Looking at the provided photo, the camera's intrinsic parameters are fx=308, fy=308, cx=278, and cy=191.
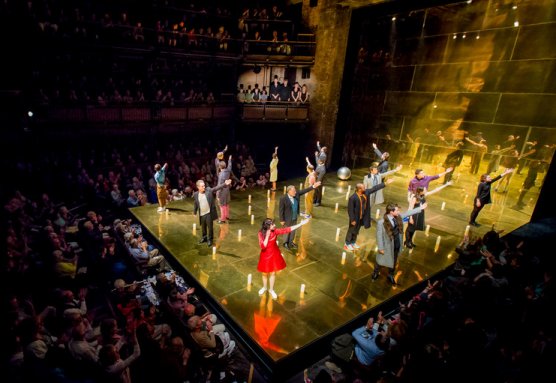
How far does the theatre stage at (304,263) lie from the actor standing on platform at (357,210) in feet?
1.22

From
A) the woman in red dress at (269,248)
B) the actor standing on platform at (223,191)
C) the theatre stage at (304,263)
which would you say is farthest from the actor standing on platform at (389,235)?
the actor standing on platform at (223,191)

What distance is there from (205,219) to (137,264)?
2.04 metres

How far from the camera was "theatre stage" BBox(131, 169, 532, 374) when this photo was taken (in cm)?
595

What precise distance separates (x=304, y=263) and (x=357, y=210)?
6.27 feet

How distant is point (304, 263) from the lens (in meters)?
7.91

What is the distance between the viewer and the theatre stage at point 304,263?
5945 mm

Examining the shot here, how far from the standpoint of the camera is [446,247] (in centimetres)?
896

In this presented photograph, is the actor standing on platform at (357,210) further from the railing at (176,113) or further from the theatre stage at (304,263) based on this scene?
the railing at (176,113)

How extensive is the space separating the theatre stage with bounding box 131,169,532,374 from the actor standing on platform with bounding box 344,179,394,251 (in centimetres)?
37

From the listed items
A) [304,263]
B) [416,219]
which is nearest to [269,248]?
[304,263]

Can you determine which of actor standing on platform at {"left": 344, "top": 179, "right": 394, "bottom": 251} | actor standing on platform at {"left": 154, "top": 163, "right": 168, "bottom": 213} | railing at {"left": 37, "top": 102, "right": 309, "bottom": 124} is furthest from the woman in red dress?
railing at {"left": 37, "top": 102, "right": 309, "bottom": 124}

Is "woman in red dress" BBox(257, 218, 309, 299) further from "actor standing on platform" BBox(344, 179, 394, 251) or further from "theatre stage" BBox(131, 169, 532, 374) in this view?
"actor standing on platform" BBox(344, 179, 394, 251)

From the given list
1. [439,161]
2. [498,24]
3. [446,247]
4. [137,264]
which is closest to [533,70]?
[498,24]

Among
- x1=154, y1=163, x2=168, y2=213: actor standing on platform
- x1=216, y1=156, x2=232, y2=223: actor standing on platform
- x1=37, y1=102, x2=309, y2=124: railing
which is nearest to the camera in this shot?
x1=216, y1=156, x2=232, y2=223: actor standing on platform
